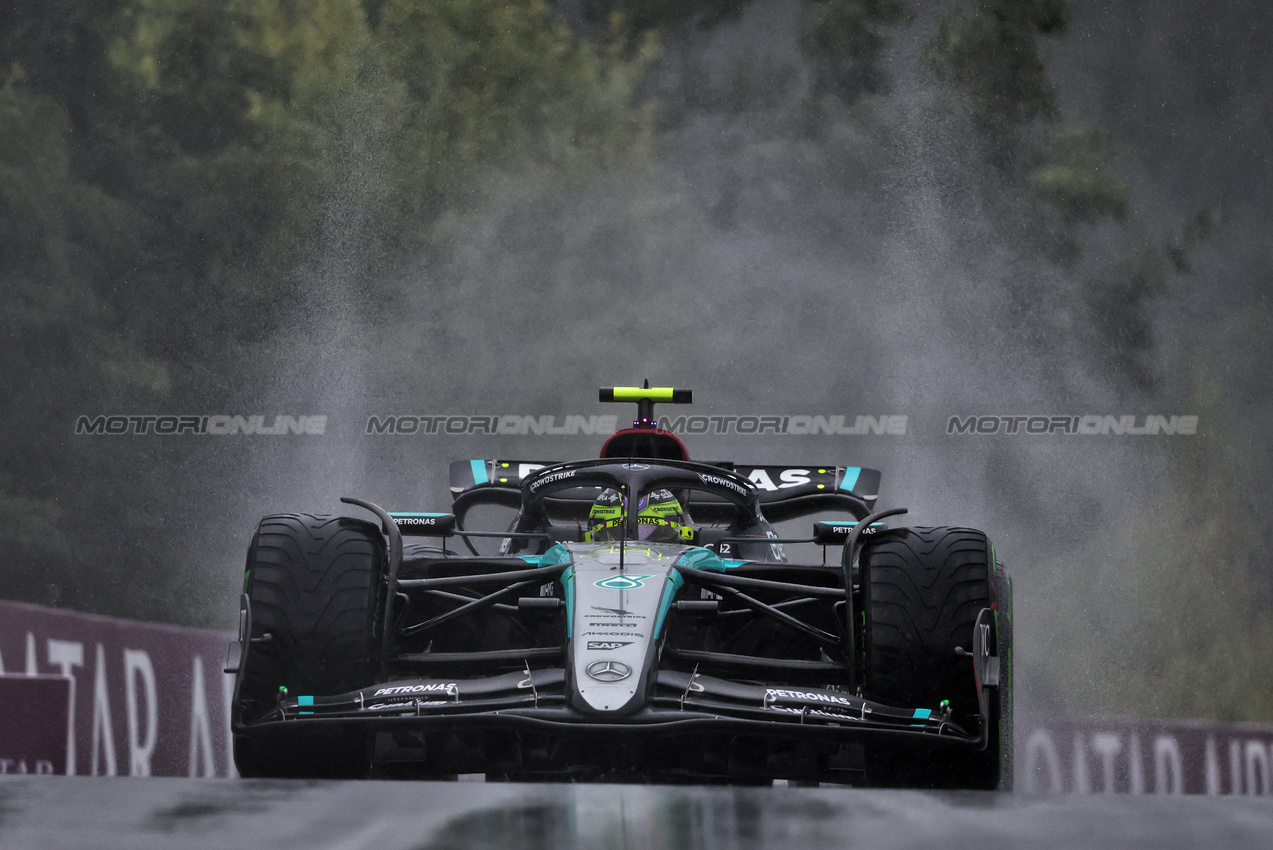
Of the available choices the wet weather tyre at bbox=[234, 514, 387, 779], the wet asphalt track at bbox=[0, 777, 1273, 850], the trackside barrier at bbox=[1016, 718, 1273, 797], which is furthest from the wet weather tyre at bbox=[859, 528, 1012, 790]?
the trackside barrier at bbox=[1016, 718, 1273, 797]

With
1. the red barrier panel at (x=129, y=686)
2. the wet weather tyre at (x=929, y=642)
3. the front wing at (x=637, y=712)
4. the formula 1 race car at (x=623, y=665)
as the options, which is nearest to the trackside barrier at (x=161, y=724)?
the red barrier panel at (x=129, y=686)

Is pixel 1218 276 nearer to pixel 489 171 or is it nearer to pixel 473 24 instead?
pixel 489 171

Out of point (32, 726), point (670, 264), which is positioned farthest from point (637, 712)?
point (670, 264)

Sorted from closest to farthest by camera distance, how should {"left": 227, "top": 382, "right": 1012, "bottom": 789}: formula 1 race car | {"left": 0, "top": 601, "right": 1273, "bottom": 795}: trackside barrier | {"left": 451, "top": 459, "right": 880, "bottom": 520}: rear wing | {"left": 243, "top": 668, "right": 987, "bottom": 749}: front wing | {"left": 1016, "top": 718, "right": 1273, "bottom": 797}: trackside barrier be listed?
1. {"left": 243, "top": 668, "right": 987, "bottom": 749}: front wing
2. {"left": 227, "top": 382, "right": 1012, "bottom": 789}: formula 1 race car
3. {"left": 451, "top": 459, "right": 880, "bottom": 520}: rear wing
4. {"left": 0, "top": 601, "right": 1273, "bottom": 795}: trackside barrier
5. {"left": 1016, "top": 718, "right": 1273, "bottom": 797}: trackside barrier

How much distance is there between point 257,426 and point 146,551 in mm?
2910

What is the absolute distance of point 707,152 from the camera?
1698 cm

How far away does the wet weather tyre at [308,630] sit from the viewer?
4.53 m

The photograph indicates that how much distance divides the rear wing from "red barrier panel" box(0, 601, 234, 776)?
114 inches

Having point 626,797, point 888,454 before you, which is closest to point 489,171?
point 888,454

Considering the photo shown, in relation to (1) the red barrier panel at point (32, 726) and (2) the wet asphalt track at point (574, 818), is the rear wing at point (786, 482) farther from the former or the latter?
(2) the wet asphalt track at point (574, 818)

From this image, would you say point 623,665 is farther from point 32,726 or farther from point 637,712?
point 32,726

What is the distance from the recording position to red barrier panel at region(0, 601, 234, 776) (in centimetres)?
895

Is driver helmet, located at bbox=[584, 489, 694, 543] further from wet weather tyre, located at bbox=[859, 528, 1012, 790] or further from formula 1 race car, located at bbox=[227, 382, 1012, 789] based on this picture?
wet weather tyre, located at bbox=[859, 528, 1012, 790]

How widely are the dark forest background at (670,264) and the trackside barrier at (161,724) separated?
10.9 ft
